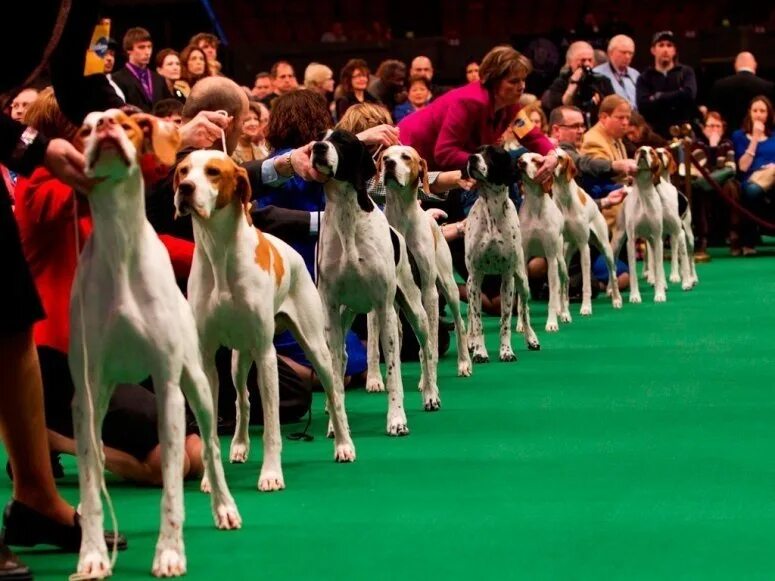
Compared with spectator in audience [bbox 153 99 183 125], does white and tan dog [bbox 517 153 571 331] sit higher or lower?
lower

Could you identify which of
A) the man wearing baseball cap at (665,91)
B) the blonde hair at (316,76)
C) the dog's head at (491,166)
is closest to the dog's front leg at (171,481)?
the dog's head at (491,166)

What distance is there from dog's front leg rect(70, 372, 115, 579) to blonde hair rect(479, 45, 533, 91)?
4.64 metres

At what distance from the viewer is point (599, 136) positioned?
12055mm

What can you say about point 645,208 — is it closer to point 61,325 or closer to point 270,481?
point 270,481

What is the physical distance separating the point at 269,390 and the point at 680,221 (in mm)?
7752

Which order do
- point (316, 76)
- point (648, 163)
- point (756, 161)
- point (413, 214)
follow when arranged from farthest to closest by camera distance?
point (756, 161) → point (316, 76) → point (648, 163) → point (413, 214)

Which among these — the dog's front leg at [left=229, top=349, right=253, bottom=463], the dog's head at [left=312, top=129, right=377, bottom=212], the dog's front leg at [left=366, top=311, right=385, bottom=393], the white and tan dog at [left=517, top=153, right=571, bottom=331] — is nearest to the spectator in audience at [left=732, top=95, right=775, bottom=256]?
the white and tan dog at [left=517, top=153, right=571, bottom=331]

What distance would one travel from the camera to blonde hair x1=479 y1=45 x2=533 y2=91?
7.96 meters

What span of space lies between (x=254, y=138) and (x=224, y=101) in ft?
11.9

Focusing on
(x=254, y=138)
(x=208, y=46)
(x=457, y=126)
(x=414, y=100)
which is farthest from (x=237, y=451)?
(x=414, y=100)

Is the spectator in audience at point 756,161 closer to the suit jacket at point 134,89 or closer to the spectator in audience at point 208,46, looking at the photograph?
the spectator in audience at point 208,46

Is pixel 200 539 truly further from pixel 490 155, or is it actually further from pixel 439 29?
pixel 439 29

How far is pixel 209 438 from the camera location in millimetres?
4145

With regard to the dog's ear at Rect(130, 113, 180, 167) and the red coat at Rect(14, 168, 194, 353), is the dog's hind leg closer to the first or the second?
the dog's ear at Rect(130, 113, 180, 167)
